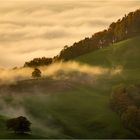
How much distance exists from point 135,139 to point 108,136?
325 inches

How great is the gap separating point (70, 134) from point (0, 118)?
21.8 meters

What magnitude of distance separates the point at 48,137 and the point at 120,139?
29.2 metres

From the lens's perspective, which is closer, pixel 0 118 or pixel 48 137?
pixel 48 137

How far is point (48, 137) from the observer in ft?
585

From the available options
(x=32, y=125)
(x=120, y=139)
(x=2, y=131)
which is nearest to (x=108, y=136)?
(x=120, y=139)

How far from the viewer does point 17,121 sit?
182500 millimetres

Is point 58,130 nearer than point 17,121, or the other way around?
point 17,121

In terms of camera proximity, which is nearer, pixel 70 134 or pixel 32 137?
pixel 32 137

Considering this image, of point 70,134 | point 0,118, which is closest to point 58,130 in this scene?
point 70,134

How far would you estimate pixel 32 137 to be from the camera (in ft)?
567

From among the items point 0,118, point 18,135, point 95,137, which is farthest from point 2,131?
point 95,137

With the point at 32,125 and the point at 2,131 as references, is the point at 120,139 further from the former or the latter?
the point at 2,131

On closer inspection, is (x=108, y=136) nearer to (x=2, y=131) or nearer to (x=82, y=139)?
(x=82, y=139)

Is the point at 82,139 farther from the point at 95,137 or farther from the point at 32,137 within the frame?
the point at 32,137
